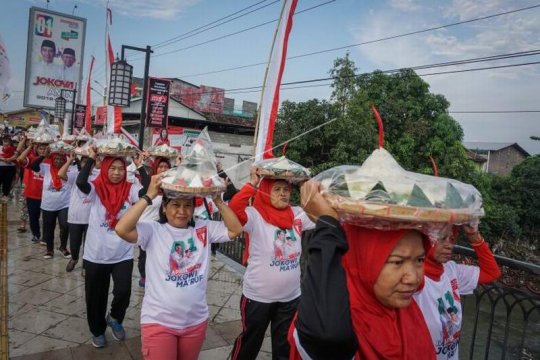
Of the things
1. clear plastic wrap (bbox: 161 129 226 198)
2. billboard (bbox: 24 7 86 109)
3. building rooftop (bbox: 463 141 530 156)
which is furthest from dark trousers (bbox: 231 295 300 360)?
building rooftop (bbox: 463 141 530 156)

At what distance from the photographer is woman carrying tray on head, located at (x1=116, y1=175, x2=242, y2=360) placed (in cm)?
270

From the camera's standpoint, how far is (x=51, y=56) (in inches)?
867

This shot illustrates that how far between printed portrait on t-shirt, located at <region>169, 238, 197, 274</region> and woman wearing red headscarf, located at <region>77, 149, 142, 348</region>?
1.42m

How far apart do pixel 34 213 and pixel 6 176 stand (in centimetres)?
533

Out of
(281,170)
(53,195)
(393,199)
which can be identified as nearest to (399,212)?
(393,199)

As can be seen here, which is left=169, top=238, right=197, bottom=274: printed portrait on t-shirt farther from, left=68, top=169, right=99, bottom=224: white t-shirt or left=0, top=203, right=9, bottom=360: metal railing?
left=68, top=169, right=99, bottom=224: white t-shirt

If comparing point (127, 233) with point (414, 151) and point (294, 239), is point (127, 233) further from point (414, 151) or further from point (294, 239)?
point (414, 151)

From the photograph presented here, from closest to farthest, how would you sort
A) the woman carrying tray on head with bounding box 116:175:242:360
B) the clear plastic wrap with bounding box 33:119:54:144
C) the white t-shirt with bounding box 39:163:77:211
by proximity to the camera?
the woman carrying tray on head with bounding box 116:175:242:360 → the white t-shirt with bounding box 39:163:77:211 → the clear plastic wrap with bounding box 33:119:54:144

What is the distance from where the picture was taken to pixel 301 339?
136 centimetres

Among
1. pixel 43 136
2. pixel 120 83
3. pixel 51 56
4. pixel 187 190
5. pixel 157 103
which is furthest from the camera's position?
pixel 51 56

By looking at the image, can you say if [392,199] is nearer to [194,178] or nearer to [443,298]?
[443,298]

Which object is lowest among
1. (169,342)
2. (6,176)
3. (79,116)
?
(6,176)

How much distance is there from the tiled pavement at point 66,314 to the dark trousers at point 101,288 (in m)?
0.30

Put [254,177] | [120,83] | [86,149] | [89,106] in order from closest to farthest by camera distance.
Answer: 1. [254,177]
2. [86,149]
3. [120,83]
4. [89,106]
